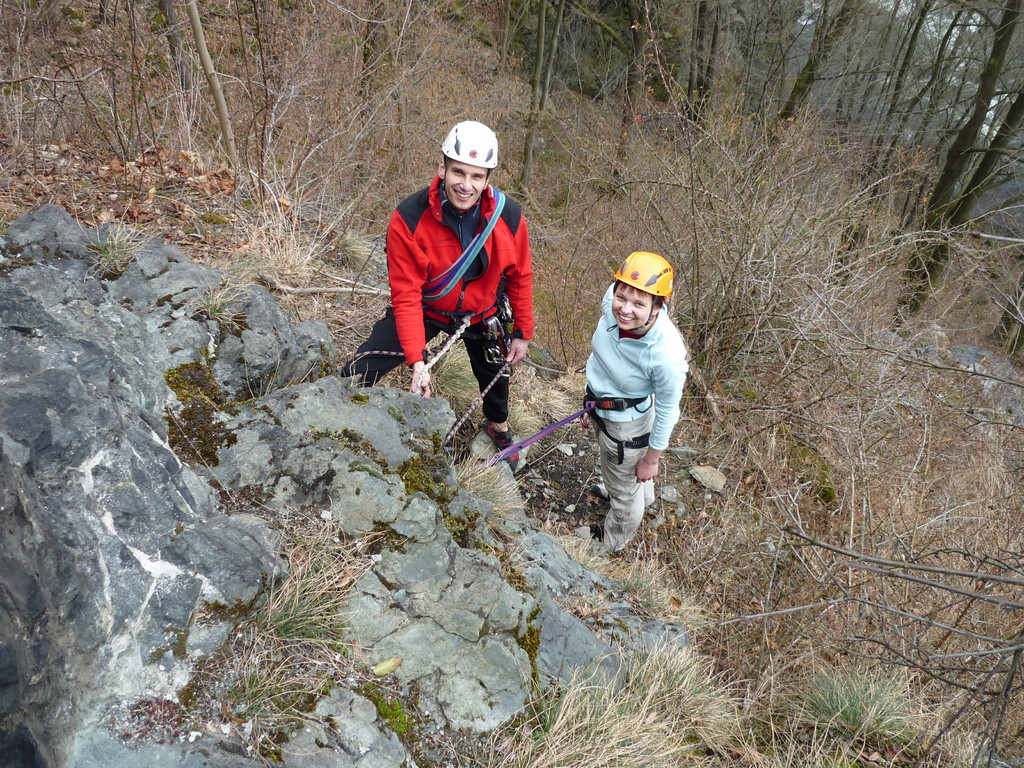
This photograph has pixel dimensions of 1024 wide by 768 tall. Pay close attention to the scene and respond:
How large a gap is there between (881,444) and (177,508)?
200 inches

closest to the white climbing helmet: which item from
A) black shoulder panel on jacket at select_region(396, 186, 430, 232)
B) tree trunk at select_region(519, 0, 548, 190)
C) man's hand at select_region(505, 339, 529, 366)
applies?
black shoulder panel on jacket at select_region(396, 186, 430, 232)

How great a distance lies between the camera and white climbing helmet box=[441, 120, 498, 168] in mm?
2799

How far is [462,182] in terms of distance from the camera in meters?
2.88

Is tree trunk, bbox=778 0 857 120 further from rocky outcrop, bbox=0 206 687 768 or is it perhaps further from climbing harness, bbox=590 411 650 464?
rocky outcrop, bbox=0 206 687 768

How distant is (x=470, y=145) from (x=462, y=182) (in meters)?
0.18

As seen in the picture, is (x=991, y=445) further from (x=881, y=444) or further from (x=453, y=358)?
(x=453, y=358)

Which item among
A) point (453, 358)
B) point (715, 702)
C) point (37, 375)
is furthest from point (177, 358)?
point (715, 702)

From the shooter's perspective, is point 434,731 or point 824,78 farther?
point 824,78

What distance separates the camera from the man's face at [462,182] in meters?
2.86

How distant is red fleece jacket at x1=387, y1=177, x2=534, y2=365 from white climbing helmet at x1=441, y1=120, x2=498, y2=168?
0.18 metres

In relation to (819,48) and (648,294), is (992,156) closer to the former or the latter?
(819,48)

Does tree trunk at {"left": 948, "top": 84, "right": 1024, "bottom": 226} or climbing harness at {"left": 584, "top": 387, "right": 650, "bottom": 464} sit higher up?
tree trunk at {"left": 948, "top": 84, "right": 1024, "bottom": 226}

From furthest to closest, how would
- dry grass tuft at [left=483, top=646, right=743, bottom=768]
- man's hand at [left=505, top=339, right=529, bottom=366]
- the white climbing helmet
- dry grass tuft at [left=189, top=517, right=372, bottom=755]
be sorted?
man's hand at [left=505, top=339, right=529, bottom=366]
the white climbing helmet
dry grass tuft at [left=483, top=646, right=743, bottom=768]
dry grass tuft at [left=189, top=517, right=372, bottom=755]

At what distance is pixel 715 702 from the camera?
2.68 meters
